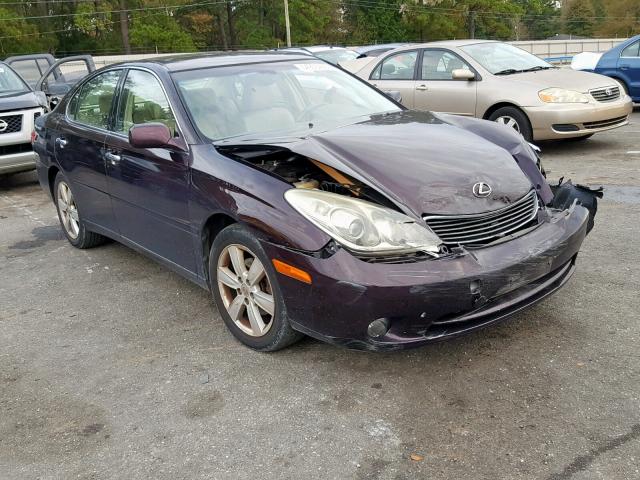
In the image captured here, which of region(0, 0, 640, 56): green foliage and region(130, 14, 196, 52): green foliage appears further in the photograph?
region(0, 0, 640, 56): green foliage

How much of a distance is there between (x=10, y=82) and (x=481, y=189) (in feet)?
28.2

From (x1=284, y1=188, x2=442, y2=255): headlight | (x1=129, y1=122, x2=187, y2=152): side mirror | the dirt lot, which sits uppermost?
(x1=129, y1=122, x2=187, y2=152): side mirror

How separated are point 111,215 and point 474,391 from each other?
9.76 feet

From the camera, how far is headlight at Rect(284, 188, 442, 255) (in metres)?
2.89

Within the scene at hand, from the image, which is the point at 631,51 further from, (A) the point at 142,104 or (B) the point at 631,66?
(A) the point at 142,104

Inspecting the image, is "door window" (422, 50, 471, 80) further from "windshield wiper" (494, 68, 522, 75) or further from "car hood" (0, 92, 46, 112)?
"car hood" (0, 92, 46, 112)

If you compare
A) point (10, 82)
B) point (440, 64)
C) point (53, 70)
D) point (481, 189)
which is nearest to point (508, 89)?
point (440, 64)

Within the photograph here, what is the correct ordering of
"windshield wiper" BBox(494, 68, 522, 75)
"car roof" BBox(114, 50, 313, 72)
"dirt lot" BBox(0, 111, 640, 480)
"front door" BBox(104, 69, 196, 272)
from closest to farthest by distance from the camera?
"dirt lot" BBox(0, 111, 640, 480) → "front door" BBox(104, 69, 196, 272) → "car roof" BBox(114, 50, 313, 72) → "windshield wiper" BBox(494, 68, 522, 75)

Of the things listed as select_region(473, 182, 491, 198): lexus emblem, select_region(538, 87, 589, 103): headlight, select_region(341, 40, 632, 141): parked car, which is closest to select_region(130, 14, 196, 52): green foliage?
select_region(341, 40, 632, 141): parked car

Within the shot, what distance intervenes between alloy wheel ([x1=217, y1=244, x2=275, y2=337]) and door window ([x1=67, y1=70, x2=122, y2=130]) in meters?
1.76

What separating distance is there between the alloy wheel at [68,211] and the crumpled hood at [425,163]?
2.81 meters

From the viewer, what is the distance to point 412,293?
A: 2787mm

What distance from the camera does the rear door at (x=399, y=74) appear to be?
9.43 metres

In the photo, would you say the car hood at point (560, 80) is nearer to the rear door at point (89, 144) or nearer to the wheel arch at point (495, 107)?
the wheel arch at point (495, 107)
